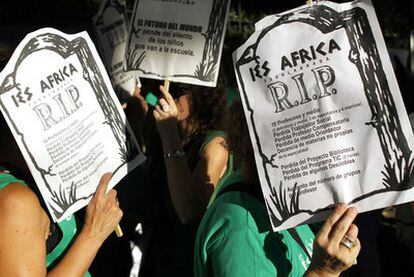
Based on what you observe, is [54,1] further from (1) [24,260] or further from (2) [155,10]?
(1) [24,260]

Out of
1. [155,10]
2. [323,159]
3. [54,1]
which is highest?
[54,1]

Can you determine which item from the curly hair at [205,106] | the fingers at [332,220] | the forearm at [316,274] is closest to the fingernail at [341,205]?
the fingers at [332,220]

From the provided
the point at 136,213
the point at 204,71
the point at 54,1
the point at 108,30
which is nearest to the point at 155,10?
the point at 204,71

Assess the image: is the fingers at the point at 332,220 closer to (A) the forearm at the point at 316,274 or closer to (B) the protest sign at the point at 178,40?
(A) the forearm at the point at 316,274

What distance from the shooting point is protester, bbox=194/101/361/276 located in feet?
5.33

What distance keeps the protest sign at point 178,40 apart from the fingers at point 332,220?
1239mm

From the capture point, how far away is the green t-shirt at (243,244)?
1657mm

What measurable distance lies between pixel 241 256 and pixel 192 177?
3.33 feet

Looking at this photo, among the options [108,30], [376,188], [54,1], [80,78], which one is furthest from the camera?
[54,1]

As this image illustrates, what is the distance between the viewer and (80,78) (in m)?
2.07

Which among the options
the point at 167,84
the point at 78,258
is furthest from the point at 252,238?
the point at 167,84

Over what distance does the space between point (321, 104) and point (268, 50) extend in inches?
7.8

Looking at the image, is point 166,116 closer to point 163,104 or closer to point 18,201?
point 163,104

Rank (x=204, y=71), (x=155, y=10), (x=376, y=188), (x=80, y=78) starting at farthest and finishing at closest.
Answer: (x=155, y=10), (x=204, y=71), (x=80, y=78), (x=376, y=188)
